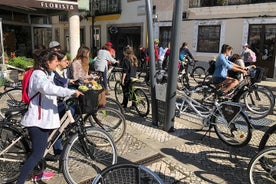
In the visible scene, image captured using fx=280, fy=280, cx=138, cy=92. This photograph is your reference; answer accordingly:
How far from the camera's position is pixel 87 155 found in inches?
136

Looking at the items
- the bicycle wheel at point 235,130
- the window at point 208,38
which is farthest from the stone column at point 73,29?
the bicycle wheel at point 235,130

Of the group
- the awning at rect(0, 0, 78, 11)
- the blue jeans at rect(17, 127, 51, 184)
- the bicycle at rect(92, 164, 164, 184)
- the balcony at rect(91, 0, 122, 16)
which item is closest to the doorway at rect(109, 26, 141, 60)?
the balcony at rect(91, 0, 122, 16)

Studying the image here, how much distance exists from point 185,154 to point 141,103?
2248mm

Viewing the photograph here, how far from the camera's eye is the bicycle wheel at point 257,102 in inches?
254

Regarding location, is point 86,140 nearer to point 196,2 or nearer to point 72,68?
point 72,68

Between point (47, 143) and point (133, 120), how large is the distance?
305 cm

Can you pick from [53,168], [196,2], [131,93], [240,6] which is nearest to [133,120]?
[131,93]

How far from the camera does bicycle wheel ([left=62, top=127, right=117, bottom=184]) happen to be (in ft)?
10.7

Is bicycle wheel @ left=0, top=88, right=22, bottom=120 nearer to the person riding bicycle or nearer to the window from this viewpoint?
the person riding bicycle

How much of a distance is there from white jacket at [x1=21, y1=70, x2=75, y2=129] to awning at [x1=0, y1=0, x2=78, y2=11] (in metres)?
7.26

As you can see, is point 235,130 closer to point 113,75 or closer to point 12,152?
point 12,152

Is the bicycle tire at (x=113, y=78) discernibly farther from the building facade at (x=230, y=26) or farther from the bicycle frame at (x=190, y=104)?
the building facade at (x=230, y=26)

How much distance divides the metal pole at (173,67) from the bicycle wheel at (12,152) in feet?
8.86

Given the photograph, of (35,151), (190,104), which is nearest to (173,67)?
(190,104)
